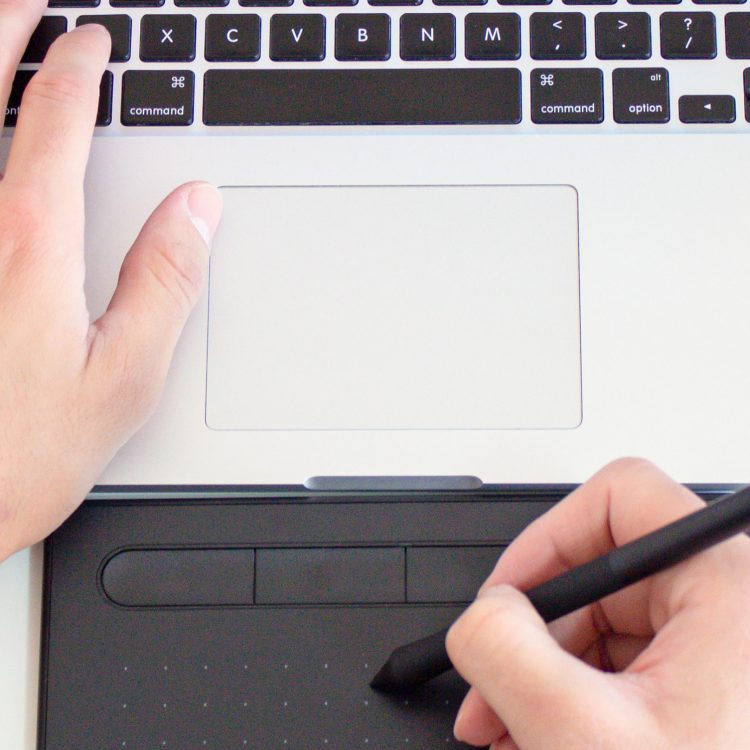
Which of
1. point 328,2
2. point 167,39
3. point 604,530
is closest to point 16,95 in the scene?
point 167,39

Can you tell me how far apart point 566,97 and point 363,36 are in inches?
5.3

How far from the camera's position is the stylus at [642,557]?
0.34m

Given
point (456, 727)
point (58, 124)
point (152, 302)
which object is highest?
point (58, 124)

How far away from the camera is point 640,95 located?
20.9 inches

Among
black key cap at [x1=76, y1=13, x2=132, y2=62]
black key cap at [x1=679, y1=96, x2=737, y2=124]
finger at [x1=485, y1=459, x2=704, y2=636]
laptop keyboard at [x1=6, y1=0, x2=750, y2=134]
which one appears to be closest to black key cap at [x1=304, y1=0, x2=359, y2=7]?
laptop keyboard at [x1=6, y1=0, x2=750, y2=134]

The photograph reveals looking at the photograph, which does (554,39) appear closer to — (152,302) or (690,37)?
(690,37)

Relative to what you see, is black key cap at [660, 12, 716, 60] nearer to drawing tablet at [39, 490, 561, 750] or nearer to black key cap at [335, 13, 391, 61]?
black key cap at [335, 13, 391, 61]

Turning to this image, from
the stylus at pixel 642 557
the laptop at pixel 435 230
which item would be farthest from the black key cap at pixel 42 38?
the stylus at pixel 642 557

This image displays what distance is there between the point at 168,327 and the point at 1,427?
0.11 meters

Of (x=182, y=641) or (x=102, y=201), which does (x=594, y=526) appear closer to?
(x=182, y=641)

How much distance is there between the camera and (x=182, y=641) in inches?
19.3

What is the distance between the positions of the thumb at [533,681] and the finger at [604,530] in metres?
0.07

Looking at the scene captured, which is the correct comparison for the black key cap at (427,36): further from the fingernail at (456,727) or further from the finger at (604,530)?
the fingernail at (456,727)

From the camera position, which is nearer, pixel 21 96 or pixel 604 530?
pixel 604 530
